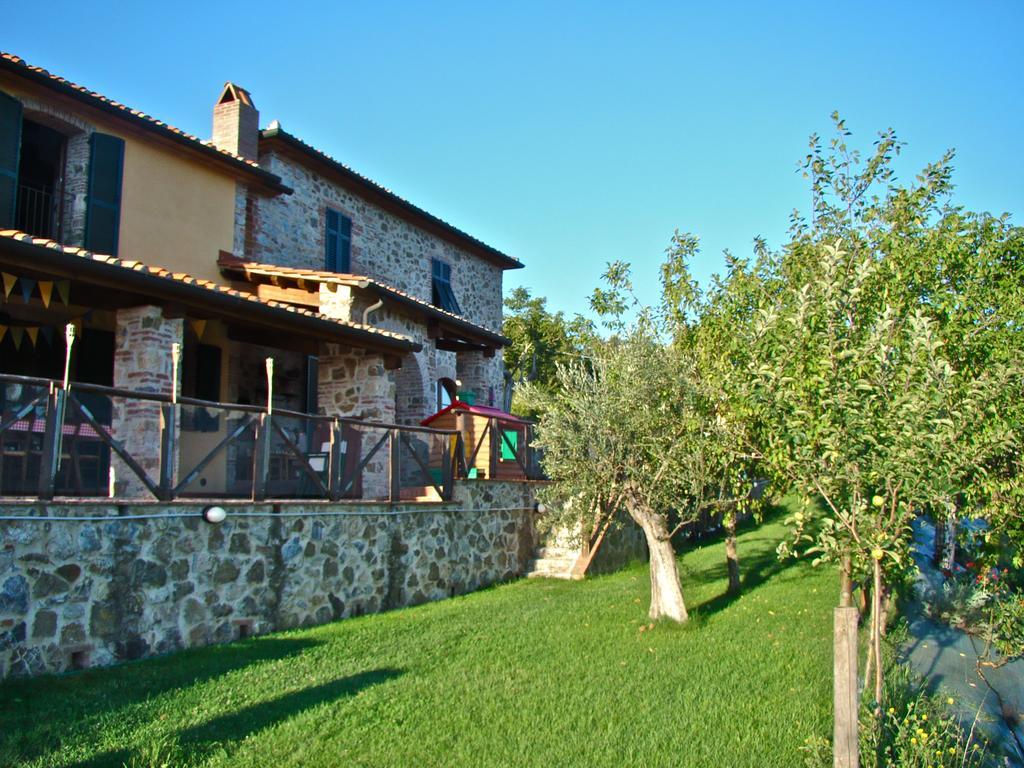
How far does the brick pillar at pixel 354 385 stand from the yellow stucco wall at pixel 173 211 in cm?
223

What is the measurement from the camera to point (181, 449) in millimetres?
8133

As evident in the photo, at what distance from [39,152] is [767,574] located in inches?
501

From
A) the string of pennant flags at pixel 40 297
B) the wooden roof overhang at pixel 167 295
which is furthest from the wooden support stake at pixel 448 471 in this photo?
the string of pennant flags at pixel 40 297

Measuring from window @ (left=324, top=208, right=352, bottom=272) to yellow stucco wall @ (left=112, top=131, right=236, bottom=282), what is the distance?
2.84 m

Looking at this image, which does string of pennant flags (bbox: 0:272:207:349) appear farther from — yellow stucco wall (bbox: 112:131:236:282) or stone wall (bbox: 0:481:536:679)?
stone wall (bbox: 0:481:536:679)

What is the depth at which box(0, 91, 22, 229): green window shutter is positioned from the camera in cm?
988

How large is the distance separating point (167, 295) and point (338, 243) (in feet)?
24.9

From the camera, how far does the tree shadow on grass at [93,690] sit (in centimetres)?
526

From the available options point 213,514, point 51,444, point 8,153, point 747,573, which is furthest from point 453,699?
Answer: point 747,573

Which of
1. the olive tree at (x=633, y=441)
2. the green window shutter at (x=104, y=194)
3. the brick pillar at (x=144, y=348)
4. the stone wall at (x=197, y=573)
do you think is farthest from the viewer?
the green window shutter at (x=104, y=194)

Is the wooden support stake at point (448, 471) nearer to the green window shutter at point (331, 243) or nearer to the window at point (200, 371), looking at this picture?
the window at point (200, 371)

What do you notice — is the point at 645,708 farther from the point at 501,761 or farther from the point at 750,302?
the point at 750,302

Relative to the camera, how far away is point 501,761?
5.40m

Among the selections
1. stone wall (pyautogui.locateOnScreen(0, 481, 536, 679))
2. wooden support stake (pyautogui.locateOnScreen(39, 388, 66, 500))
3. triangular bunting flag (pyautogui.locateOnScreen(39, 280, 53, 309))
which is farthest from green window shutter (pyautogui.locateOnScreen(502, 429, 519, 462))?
wooden support stake (pyautogui.locateOnScreen(39, 388, 66, 500))
